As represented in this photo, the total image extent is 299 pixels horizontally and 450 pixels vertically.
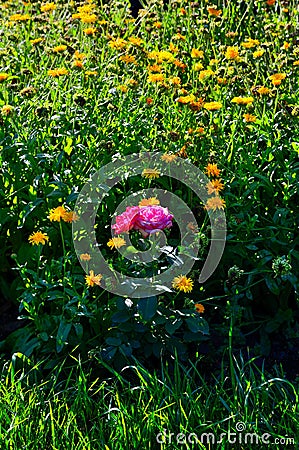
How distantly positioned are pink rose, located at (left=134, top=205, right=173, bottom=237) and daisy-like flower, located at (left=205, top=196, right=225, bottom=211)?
0.27 m

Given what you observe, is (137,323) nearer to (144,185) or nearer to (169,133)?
(144,185)

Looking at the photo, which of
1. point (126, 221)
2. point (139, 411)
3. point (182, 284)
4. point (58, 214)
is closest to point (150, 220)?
point (126, 221)

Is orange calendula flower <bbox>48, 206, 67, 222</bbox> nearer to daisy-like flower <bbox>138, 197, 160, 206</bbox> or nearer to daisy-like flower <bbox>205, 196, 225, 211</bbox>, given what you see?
daisy-like flower <bbox>138, 197, 160, 206</bbox>

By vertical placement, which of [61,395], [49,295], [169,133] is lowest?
[61,395]

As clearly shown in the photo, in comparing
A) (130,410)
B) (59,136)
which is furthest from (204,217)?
(130,410)

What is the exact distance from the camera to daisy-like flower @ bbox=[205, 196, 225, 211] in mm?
3056

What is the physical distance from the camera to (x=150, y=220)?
2834 millimetres

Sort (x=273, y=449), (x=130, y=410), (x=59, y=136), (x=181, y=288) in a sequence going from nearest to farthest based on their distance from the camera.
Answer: (x=273, y=449) → (x=130, y=410) → (x=181, y=288) → (x=59, y=136)

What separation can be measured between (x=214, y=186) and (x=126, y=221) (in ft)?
1.50

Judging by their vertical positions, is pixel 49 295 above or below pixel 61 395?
above

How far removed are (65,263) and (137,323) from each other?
35 cm

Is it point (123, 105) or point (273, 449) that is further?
point (123, 105)

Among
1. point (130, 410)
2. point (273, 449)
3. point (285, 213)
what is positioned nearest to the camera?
point (273, 449)

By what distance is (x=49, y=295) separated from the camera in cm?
289
